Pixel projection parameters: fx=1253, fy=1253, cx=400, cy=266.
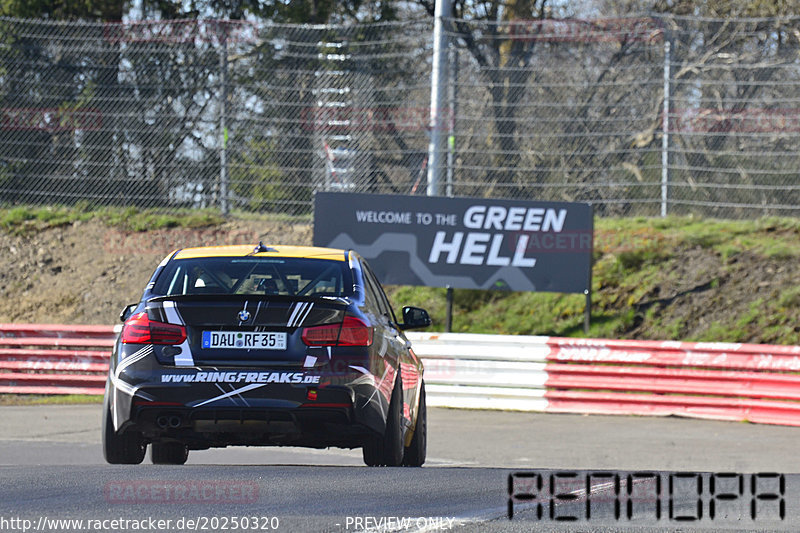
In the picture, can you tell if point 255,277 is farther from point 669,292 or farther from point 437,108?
point 669,292

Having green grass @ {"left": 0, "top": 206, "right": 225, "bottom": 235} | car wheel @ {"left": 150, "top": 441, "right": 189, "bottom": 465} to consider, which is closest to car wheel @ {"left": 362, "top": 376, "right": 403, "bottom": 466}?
car wheel @ {"left": 150, "top": 441, "right": 189, "bottom": 465}

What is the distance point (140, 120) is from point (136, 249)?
86.7 inches

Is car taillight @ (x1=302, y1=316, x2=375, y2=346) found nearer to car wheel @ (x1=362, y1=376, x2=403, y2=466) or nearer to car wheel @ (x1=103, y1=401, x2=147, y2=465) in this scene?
car wheel @ (x1=362, y1=376, x2=403, y2=466)

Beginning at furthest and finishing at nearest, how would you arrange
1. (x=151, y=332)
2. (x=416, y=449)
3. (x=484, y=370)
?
(x=484, y=370)
(x=416, y=449)
(x=151, y=332)

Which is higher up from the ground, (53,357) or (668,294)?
(668,294)

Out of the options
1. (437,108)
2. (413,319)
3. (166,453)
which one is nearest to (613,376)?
(437,108)

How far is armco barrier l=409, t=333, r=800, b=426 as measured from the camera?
49.2 feet

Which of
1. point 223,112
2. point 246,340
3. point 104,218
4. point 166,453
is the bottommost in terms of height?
point 166,453

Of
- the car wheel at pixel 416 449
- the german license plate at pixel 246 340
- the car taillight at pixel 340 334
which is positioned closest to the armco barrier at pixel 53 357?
the car wheel at pixel 416 449

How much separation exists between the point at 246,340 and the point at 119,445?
118 cm

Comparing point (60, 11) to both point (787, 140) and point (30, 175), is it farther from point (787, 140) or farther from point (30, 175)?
point (787, 140)

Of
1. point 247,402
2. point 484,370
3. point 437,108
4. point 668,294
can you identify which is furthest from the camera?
point 437,108

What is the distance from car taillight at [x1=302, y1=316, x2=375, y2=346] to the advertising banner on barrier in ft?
35.1

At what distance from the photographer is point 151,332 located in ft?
23.9
